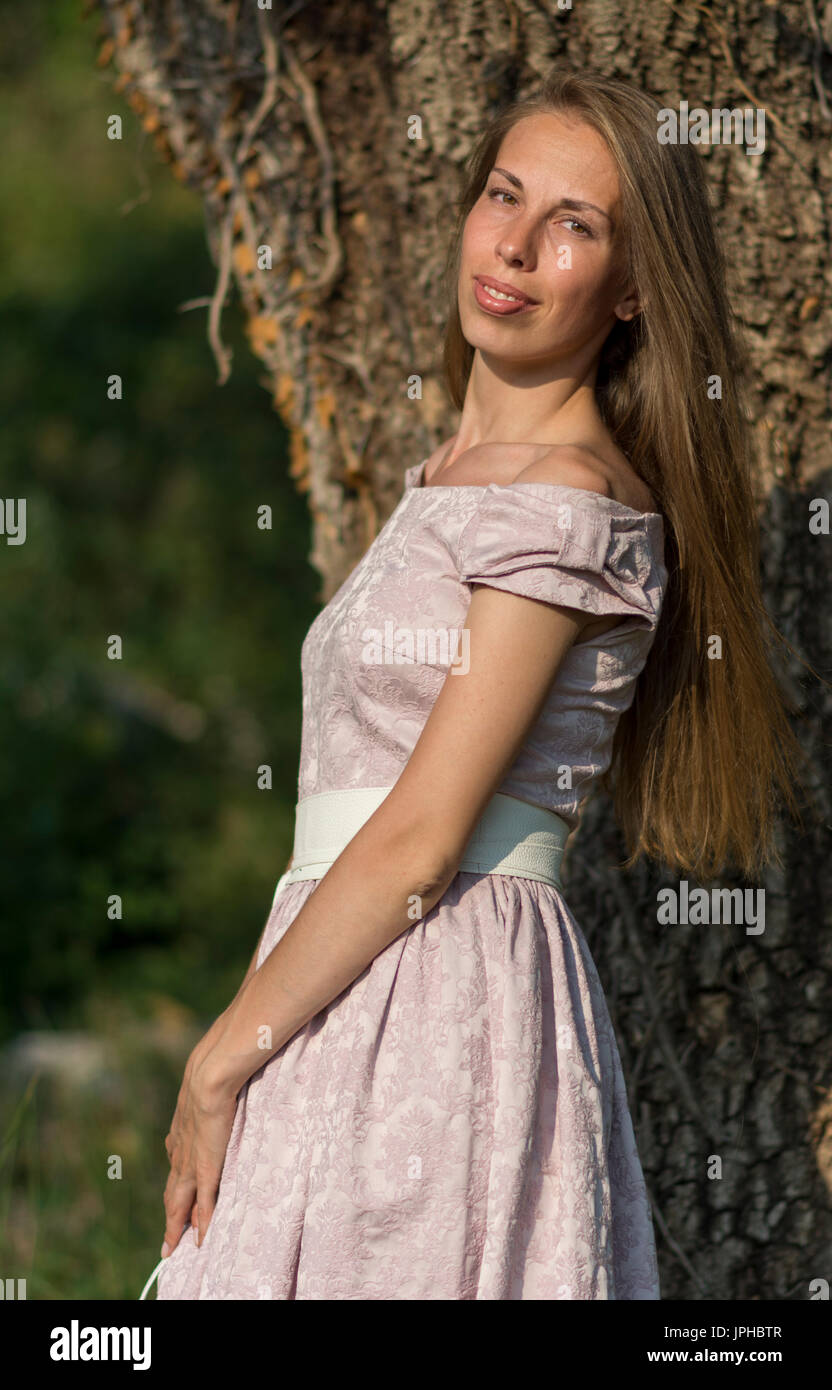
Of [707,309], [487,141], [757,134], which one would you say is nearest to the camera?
[707,309]

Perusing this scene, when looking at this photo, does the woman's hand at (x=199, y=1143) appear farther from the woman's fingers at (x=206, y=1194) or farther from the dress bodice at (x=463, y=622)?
the dress bodice at (x=463, y=622)

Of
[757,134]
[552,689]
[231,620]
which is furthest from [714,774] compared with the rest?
[231,620]

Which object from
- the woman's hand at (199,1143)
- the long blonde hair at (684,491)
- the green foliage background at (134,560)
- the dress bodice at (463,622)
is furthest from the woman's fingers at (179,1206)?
the green foliage background at (134,560)

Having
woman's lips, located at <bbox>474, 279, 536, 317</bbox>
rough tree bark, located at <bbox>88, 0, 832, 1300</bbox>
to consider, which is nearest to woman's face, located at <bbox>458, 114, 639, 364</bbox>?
woman's lips, located at <bbox>474, 279, 536, 317</bbox>

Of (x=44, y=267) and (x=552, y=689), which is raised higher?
(x=44, y=267)

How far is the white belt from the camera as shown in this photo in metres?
1.59

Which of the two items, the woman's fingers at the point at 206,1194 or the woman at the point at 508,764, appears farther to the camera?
the woman's fingers at the point at 206,1194

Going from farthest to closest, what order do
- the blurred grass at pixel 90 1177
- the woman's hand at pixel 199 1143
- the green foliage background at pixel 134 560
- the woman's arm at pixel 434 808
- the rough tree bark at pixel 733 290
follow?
the green foliage background at pixel 134 560, the blurred grass at pixel 90 1177, the rough tree bark at pixel 733 290, the woman's hand at pixel 199 1143, the woman's arm at pixel 434 808

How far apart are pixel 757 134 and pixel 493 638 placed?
49.2 inches

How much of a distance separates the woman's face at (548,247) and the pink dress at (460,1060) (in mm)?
216

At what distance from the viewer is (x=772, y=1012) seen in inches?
93.0

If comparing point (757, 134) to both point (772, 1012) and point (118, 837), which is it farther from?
point (118, 837)

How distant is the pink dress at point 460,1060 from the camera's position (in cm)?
148

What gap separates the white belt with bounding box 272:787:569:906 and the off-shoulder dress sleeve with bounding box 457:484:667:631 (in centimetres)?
26
